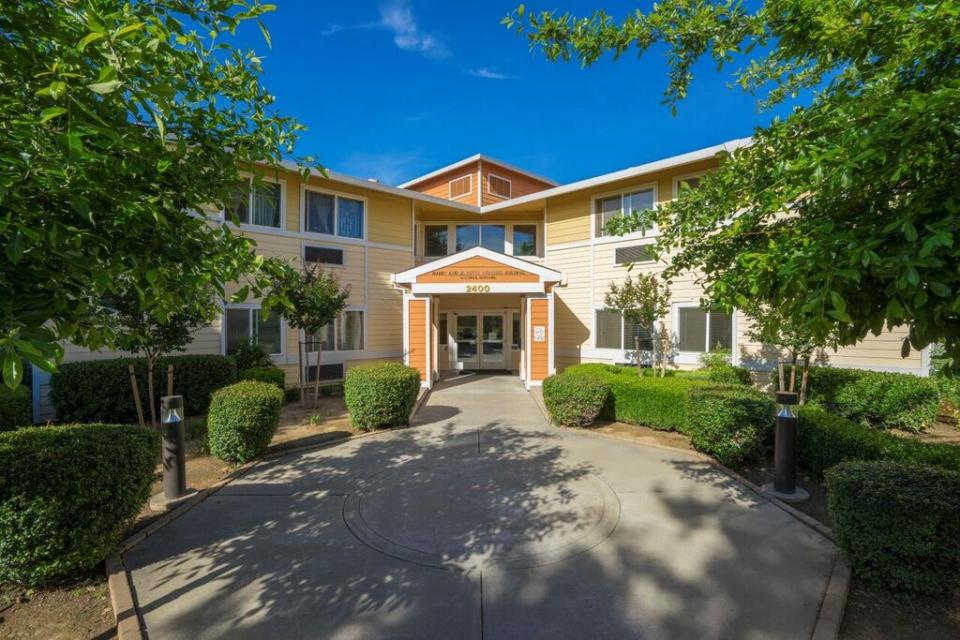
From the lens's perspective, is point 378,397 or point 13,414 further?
point 378,397

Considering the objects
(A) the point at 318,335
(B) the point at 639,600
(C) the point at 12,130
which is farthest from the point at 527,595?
(A) the point at 318,335

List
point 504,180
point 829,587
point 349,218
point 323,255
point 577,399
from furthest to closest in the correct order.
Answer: point 504,180, point 349,218, point 323,255, point 577,399, point 829,587

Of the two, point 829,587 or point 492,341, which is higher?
point 492,341

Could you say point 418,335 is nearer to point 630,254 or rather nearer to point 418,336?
point 418,336

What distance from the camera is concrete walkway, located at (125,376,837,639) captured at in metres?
3.14

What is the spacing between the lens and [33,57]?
1.86m

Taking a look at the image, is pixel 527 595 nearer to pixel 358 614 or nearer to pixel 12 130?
pixel 358 614

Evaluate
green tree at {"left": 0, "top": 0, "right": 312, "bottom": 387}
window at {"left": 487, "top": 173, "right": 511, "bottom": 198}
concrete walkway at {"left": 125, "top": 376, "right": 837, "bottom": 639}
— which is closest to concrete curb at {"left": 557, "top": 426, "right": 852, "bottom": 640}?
concrete walkway at {"left": 125, "top": 376, "right": 837, "bottom": 639}

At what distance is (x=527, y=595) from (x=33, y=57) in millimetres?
4451

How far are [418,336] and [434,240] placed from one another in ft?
18.6

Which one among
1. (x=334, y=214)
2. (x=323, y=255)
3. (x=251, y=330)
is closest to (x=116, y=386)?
(x=251, y=330)

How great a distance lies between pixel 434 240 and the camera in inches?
693

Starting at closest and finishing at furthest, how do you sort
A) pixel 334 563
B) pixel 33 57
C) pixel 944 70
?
pixel 33 57
pixel 944 70
pixel 334 563

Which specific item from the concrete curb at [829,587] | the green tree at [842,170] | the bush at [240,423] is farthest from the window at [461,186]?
the concrete curb at [829,587]
